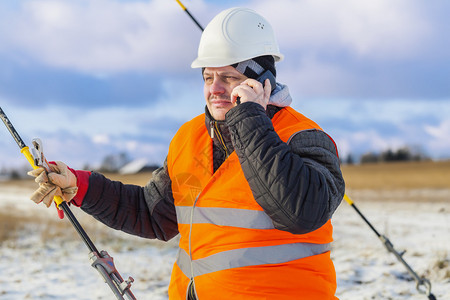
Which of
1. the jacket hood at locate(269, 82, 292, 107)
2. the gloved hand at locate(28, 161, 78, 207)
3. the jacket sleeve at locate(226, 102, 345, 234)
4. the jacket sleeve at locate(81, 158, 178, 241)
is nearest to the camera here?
the jacket sleeve at locate(226, 102, 345, 234)

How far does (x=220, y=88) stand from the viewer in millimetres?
2404

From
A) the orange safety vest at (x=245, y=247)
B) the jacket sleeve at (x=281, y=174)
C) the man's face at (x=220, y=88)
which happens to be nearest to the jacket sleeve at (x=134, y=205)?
the orange safety vest at (x=245, y=247)

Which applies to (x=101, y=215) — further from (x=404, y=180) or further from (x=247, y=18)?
(x=404, y=180)

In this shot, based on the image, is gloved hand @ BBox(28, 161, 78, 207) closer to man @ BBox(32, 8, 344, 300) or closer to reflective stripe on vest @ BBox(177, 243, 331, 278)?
man @ BBox(32, 8, 344, 300)

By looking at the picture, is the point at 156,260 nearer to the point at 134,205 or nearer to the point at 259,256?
the point at 134,205

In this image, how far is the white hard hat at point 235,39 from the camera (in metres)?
2.46

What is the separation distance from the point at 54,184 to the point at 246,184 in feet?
3.69

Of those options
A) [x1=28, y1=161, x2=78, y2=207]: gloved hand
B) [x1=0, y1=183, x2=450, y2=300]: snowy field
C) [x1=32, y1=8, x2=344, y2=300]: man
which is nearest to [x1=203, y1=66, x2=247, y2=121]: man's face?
[x1=32, y1=8, x2=344, y2=300]: man

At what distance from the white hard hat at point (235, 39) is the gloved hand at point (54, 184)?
95 centimetres

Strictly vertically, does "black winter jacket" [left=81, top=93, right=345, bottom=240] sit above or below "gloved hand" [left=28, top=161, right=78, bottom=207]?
below

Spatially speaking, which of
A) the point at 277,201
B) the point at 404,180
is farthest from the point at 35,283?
the point at 404,180

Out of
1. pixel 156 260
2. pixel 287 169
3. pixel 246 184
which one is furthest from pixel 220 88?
pixel 156 260

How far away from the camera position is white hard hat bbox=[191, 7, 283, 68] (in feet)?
8.05

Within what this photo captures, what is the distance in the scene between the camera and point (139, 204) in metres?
2.97
